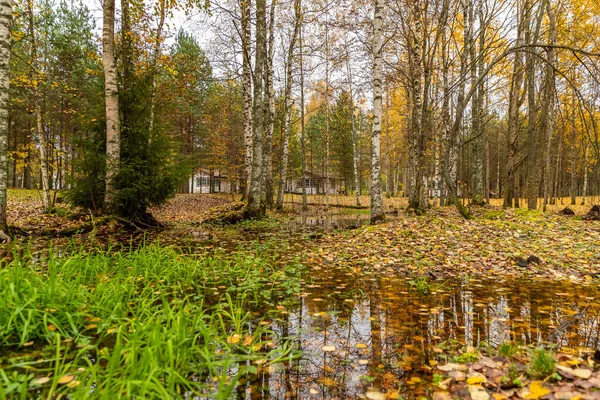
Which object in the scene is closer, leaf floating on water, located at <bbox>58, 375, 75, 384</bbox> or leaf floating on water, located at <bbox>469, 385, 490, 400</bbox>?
leaf floating on water, located at <bbox>469, 385, 490, 400</bbox>

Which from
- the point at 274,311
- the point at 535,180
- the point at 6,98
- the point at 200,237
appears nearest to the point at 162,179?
the point at 200,237

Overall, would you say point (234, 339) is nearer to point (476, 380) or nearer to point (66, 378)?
point (66, 378)

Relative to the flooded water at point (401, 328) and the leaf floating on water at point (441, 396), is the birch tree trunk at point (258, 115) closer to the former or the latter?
the flooded water at point (401, 328)

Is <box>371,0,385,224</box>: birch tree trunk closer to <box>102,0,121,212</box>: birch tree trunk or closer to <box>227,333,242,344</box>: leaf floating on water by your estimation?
<box>102,0,121,212</box>: birch tree trunk

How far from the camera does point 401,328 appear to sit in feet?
9.57

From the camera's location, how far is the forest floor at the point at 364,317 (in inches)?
75.9

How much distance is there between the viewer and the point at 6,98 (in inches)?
249

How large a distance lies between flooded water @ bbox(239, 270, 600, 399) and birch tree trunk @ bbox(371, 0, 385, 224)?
501 centimetres

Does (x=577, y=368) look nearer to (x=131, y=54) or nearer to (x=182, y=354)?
(x=182, y=354)

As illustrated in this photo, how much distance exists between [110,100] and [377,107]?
7153 millimetres

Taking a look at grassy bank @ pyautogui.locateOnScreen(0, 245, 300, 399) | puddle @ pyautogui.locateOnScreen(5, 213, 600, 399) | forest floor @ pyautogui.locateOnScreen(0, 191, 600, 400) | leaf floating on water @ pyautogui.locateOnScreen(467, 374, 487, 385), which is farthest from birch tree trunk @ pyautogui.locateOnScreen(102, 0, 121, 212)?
leaf floating on water @ pyautogui.locateOnScreen(467, 374, 487, 385)

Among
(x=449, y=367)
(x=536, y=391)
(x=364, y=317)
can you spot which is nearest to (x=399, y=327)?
(x=364, y=317)

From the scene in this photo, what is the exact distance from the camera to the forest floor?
1929 millimetres

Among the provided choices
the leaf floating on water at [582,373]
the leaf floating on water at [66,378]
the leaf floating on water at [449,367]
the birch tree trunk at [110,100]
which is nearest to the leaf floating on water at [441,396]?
the leaf floating on water at [449,367]
